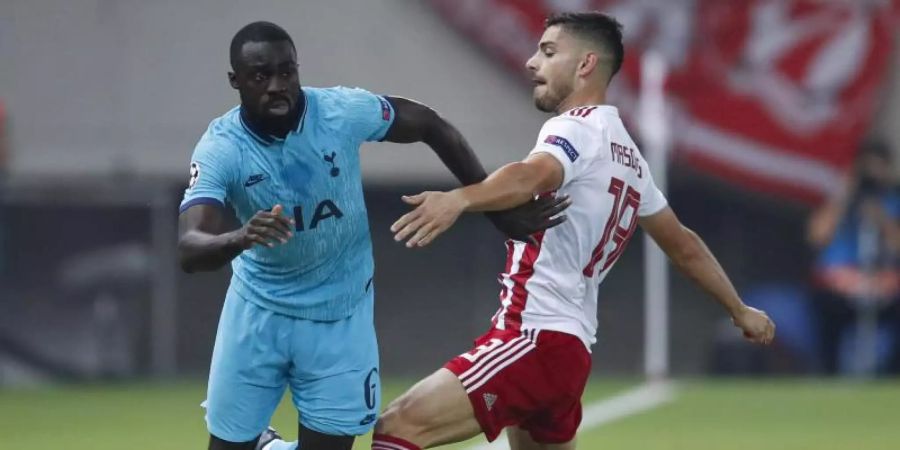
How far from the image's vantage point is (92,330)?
17.3 meters

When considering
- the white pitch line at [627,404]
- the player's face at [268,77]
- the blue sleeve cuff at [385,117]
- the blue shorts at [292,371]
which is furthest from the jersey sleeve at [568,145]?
the white pitch line at [627,404]

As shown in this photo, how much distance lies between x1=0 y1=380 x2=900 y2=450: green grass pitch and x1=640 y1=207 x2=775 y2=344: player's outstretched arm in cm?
427

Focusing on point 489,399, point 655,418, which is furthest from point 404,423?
point 655,418

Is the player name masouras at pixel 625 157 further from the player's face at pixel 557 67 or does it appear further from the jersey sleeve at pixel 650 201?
the player's face at pixel 557 67

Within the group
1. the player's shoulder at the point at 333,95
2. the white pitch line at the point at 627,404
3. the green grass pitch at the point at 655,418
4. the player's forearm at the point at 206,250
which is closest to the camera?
the player's forearm at the point at 206,250

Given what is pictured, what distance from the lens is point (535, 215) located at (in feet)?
23.5

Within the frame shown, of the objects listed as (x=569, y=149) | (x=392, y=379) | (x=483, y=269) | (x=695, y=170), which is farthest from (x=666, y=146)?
(x=569, y=149)

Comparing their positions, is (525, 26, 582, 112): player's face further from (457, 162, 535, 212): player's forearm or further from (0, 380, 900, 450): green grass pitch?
(0, 380, 900, 450): green grass pitch

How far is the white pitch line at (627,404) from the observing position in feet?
46.2

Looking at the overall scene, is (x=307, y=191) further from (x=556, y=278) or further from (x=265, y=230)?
(x=556, y=278)

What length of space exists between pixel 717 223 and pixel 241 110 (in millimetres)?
11689

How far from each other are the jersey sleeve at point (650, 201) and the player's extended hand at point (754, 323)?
605 millimetres

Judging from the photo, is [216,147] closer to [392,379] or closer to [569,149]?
[569,149]

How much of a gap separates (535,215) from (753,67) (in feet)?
35.3
